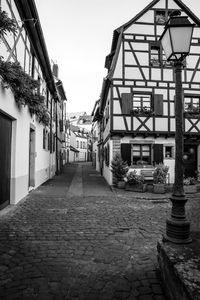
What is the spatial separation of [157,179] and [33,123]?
6.36 metres

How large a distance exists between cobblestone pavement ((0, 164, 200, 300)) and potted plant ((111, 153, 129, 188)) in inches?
193

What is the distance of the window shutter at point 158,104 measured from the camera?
1280 centimetres

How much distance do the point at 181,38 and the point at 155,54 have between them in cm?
1085

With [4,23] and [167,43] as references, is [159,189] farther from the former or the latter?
[4,23]

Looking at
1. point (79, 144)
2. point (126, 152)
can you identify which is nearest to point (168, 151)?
point (126, 152)

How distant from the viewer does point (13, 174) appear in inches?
284

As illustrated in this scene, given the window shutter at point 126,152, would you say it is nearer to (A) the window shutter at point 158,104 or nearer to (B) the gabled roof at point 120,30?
(A) the window shutter at point 158,104

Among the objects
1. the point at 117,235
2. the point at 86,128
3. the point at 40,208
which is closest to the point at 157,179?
the point at 40,208

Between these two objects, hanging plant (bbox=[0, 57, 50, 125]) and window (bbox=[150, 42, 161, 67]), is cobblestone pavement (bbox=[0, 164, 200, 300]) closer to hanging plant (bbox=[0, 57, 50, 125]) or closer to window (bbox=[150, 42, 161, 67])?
hanging plant (bbox=[0, 57, 50, 125])

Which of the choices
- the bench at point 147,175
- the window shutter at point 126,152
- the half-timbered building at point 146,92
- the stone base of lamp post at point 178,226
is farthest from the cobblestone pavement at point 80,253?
the half-timbered building at point 146,92

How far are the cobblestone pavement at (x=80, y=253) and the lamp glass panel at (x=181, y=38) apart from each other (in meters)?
3.09

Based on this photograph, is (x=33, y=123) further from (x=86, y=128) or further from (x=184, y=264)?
(x=86, y=128)

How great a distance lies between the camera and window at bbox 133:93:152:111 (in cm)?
1288

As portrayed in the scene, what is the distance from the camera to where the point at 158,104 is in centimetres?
1284
